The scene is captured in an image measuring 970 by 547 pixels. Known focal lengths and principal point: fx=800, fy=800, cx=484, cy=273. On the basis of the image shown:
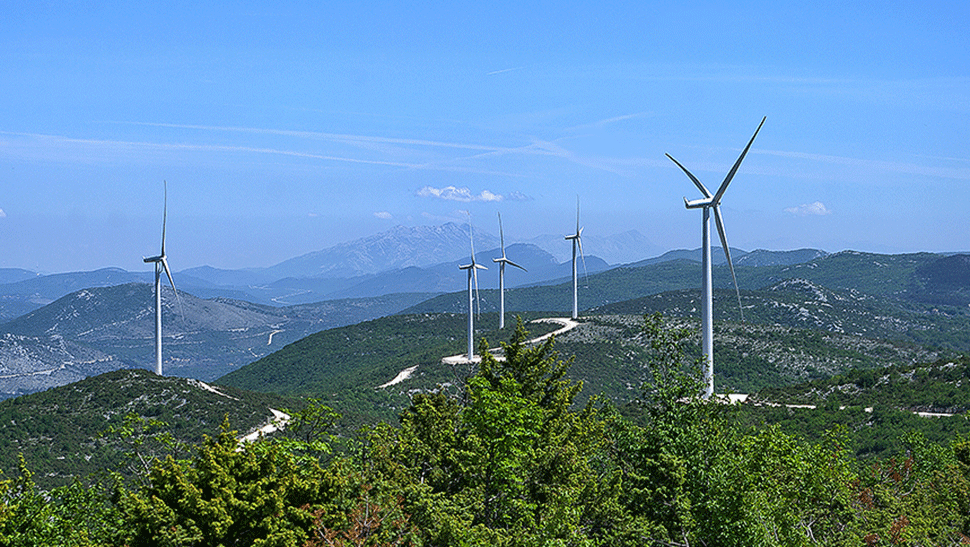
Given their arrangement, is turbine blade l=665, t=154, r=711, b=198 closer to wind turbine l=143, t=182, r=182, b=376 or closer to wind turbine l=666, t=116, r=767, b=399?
wind turbine l=666, t=116, r=767, b=399

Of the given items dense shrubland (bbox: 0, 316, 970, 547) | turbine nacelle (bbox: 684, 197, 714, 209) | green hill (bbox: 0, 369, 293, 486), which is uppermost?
turbine nacelle (bbox: 684, 197, 714, 209)

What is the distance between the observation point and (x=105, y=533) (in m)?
22.6

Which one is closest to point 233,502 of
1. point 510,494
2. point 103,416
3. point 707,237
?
point 510,494

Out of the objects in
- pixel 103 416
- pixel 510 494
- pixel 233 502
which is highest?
pixel 233 502

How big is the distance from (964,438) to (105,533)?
42515 mm

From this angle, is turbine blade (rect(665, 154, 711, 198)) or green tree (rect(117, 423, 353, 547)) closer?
green tree (rect(117, 423, 353, 547))

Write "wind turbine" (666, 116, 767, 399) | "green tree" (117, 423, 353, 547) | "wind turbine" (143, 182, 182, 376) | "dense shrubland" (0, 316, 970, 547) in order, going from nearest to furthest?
1. "green tree" (117, 423, 353, 547)
2. "dense shrubland" (0, 316, 970, 547)
3. "wind turbine" (666, 116, 767, 399)
4. "wind turbine" (143, 182, 182, 376)

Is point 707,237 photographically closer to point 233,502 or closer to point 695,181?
point 695,181

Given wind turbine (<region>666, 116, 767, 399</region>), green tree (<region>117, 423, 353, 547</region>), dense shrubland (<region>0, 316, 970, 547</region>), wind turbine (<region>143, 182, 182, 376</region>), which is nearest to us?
green tree (<region>117, 423, 353, 547</region>)

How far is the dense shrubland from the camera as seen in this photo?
65.5ft

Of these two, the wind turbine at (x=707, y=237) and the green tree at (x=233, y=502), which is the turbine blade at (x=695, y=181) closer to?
the wind turbine at (x=707, y=237)

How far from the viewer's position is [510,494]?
24047 millimetres

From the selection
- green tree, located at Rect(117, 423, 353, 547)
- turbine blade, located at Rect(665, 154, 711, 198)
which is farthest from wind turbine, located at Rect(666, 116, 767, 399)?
green tree, located at Rect(117, 423, 353, 547)

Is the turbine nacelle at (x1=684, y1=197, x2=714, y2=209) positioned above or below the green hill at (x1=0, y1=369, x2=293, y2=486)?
above
